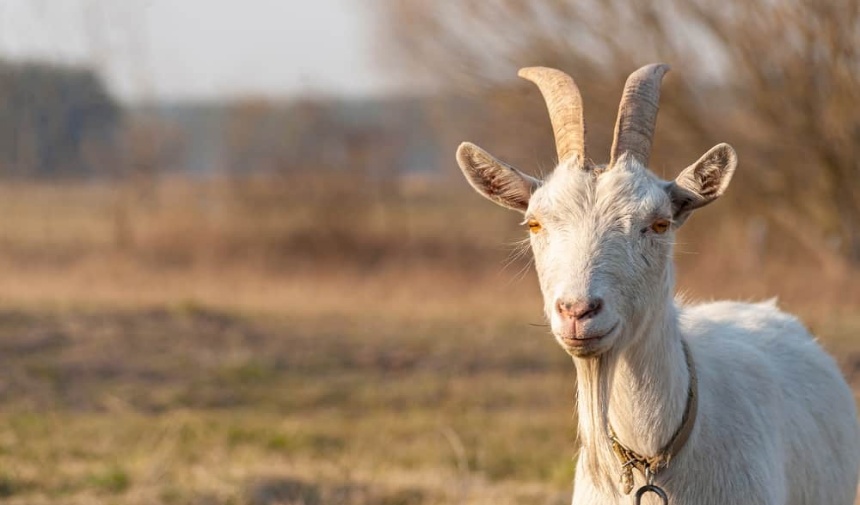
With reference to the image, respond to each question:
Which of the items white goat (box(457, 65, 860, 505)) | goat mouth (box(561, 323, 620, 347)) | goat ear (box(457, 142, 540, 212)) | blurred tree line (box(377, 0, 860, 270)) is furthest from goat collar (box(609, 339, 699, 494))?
blurred tree line (box(377, 0, 860, 270))

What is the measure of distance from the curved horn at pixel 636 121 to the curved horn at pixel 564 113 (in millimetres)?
142

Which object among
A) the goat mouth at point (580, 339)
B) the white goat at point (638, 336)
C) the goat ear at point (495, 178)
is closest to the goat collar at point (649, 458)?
the white goat at point (638, 336)

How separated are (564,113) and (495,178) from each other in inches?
14.7

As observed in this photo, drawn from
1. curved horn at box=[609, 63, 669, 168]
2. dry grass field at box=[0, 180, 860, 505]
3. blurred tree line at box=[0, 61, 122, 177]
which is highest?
blurred tree line at box=[0, 61, 122, 177]

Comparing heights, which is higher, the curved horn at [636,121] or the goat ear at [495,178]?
the curved horn at [636,121]

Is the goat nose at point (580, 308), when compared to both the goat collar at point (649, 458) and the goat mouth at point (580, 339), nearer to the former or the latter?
the goat mouth at point (580, 339)

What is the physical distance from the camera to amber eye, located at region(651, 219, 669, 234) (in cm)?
418

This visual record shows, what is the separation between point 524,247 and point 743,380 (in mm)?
1082

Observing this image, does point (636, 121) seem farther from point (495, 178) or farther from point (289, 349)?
point (289, 349)

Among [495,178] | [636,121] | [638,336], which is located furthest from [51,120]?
[638,336]

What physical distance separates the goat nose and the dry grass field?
1397 mm

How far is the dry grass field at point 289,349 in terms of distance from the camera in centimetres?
815

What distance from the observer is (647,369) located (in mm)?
4301

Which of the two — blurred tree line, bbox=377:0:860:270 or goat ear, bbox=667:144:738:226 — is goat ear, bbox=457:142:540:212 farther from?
blurred tree line, bbox=377:0:860:270
